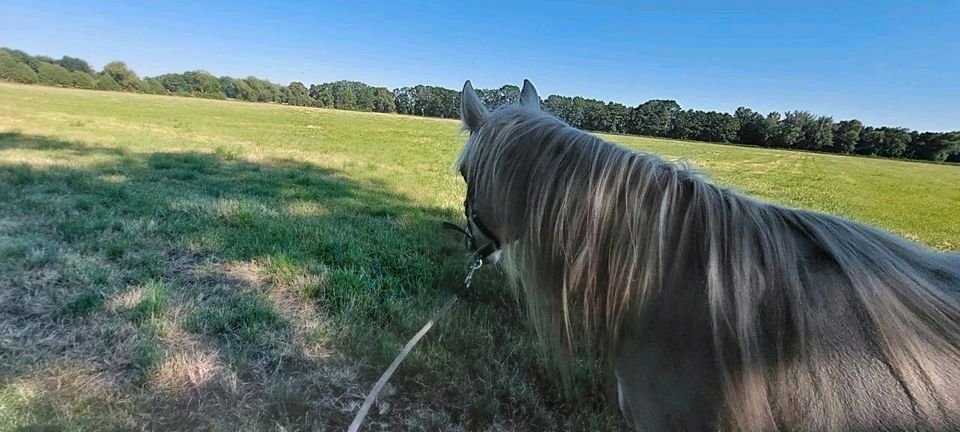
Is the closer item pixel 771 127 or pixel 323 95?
pixel 771 127

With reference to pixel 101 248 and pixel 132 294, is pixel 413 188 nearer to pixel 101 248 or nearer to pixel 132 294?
pixel 101 248

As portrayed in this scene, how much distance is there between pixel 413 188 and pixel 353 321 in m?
6.02

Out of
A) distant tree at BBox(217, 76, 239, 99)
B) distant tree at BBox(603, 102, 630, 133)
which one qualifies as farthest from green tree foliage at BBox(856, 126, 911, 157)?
distant tree at BBox(217, 76, 239, 99)

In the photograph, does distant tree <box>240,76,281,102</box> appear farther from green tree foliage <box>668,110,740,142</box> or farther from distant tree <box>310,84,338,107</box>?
green tree foliage <box>668,110,740,142</box>

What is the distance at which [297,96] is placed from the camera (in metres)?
84.0

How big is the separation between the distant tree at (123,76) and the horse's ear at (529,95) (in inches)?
3657

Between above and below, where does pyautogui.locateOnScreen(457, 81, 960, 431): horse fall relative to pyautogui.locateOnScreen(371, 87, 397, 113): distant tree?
below

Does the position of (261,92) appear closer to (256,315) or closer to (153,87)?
(153,87)

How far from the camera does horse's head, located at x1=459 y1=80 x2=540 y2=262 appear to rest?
1859 mm

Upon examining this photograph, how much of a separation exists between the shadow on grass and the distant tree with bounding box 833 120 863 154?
7960cm

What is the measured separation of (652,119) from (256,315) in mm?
59582

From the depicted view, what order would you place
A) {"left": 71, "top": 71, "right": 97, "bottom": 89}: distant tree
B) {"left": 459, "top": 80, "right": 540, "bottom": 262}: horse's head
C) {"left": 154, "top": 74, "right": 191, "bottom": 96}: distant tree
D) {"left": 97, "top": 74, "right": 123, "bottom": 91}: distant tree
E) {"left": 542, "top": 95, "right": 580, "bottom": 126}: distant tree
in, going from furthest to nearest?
{"left": 154, "top": 74, "right": 191, "bottom": 96}: distant tree, {"left": 97, "top": 74, "right": 123, "bottom": 91}: distant tree, {"left": 71, "top": 71, "right": 97, "bottom": 89}: distant tree, {"left": 542, "top": 95, "right": 580, "bottom": 126}: distant tree, {"left": 459, "top": 80, "right": 540, "bottom": 262}: horse's head

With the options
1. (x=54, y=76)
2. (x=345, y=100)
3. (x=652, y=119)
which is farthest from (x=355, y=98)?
(x=652, y=119)

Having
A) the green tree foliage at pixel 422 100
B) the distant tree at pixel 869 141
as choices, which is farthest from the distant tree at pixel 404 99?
the distant tree at pixel 869 141
